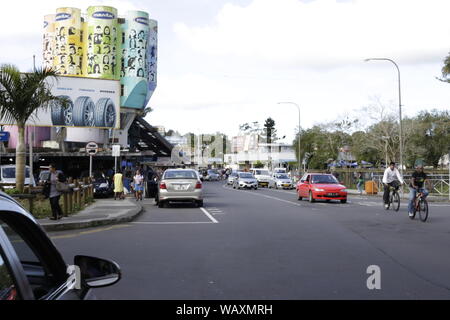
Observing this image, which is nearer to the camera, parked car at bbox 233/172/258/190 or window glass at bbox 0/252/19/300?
window glass at bbox 0/252/19/300

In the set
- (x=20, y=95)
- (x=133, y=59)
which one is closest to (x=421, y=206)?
(x=20, y=95)

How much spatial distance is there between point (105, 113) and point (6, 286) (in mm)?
36560

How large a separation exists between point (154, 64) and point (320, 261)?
204 ft

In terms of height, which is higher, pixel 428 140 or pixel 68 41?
pixel 68 41

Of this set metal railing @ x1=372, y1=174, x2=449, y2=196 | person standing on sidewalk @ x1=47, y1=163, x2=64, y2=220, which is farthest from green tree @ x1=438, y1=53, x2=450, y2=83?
person standing on sidewalk @ x1=47, y1=163, x2=64, y2=220

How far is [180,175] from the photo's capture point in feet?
73.4

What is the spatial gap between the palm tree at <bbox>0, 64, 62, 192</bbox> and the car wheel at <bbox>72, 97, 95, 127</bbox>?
59.7ft

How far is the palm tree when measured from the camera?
59.1 ft

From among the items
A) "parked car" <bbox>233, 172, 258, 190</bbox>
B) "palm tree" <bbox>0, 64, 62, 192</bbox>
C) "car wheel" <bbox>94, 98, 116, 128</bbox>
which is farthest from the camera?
"parked car" <bbox>233, 172, 258, 190</bbox>

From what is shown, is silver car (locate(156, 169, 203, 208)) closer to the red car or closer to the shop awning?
the red car

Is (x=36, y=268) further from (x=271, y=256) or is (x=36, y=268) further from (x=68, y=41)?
(x=68, y=41)

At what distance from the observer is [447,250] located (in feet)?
33.9
